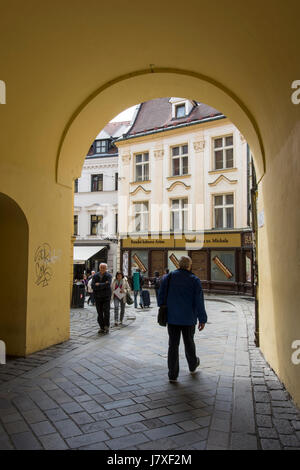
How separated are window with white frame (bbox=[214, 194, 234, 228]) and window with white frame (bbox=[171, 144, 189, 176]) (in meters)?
3.04

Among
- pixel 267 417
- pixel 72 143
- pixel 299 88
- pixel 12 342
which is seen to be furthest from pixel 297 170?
pixel 12 342

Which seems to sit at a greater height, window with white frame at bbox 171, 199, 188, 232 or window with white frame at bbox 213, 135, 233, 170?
window with white frame at bbox 213, 135, 233, 170

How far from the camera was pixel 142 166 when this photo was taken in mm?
25031

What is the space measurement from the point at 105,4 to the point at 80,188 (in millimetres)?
26196

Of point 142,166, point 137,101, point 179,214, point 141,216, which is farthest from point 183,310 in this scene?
point 142,166

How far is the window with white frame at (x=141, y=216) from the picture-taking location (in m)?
24.5

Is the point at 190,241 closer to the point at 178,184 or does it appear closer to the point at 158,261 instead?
the point at 158,261

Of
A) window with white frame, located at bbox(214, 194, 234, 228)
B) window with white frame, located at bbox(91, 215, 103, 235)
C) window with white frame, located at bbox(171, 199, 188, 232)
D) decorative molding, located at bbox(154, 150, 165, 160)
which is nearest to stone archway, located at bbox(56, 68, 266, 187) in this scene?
window with white frame, located at bbox(214, 194, 234, 228)

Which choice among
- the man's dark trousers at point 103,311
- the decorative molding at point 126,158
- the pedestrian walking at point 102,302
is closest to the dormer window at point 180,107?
the decorative molding at point 126,158

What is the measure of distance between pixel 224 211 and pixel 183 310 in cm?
1729

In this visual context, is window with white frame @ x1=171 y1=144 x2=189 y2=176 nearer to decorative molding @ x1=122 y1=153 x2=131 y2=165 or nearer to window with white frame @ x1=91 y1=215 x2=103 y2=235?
decorative molding @ x1=122 y1=153 x2=131 y2=165

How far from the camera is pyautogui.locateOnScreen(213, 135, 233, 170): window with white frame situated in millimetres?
21609

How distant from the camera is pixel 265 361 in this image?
6.04 metres

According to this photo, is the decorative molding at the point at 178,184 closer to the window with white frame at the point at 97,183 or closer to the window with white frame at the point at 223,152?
the window with white frame at the point at 223,152
